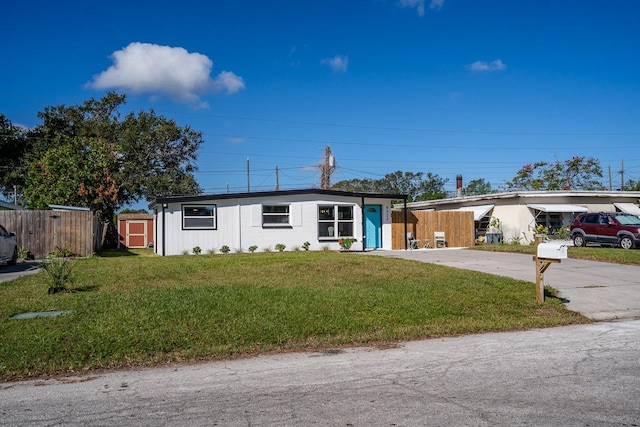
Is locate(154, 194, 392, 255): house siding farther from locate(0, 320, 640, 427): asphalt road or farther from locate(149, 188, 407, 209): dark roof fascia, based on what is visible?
locate(0, 320, 640, 427): asphalt road

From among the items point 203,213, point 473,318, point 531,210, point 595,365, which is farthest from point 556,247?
Result: point 531,210

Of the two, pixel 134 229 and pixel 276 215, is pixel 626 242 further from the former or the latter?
pixel 134 229

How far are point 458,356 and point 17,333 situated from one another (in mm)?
5853

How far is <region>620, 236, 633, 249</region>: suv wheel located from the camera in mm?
23156

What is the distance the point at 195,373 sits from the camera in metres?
5.98

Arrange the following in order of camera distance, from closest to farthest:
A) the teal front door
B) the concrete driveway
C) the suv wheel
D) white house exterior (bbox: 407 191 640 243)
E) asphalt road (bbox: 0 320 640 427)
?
asphalt road (bbox: 0 320 640 427) → the concrete driveway → the suv wheel → the teal front door → white house exterior (bbox: 407 191 640 243)

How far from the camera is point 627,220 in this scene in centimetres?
2398

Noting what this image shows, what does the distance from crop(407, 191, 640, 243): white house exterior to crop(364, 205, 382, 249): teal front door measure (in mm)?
6419

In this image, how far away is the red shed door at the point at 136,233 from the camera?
3672cm

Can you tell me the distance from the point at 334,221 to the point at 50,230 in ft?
38.9

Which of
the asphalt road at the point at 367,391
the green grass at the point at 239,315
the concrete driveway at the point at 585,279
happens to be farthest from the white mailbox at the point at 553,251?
the asphalt road at the point at 367,391

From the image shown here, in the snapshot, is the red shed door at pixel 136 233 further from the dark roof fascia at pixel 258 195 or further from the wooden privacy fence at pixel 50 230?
the wooden privacy fence at pixel 50 230

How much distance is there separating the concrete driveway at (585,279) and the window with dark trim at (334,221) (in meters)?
6.35

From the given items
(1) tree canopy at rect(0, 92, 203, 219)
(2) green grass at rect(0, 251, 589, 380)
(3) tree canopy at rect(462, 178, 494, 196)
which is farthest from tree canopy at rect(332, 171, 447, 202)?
(2) green grass at rect(0, 251, 589, 380)
